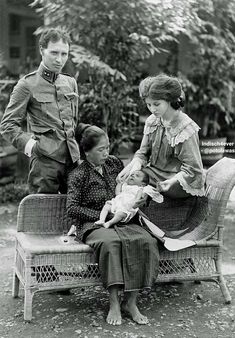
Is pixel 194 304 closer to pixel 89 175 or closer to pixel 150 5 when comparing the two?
pixel 89 175

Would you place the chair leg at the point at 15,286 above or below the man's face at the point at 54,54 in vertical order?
below

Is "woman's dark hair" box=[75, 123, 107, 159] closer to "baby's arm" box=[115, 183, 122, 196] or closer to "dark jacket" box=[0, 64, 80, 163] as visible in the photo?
"dark jacket" box=[0, 64, 80, 163]

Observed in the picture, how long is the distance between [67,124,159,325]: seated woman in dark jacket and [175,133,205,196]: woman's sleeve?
429mm

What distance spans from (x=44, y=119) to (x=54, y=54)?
453 mm

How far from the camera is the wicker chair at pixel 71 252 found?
3.67m

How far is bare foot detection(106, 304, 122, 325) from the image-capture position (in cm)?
363

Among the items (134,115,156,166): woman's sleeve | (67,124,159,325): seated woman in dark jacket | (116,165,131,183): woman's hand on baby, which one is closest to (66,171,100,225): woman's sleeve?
(67,124,159,325): seated woman in dark jacket

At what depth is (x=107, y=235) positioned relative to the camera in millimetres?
3699

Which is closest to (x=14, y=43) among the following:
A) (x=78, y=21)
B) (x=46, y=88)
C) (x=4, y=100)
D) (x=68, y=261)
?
(x=4, y=100)

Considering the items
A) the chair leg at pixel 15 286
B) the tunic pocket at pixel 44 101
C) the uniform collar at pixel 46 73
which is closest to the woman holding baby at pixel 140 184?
the tunic pocket at pixel 44 101

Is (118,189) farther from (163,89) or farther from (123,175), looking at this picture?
(163,89)

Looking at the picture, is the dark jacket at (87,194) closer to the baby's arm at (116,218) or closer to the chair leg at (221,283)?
the baby's arm at (116,218)

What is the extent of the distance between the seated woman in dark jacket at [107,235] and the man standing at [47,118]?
148mm

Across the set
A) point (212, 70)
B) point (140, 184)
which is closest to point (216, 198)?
point (140, 184)
